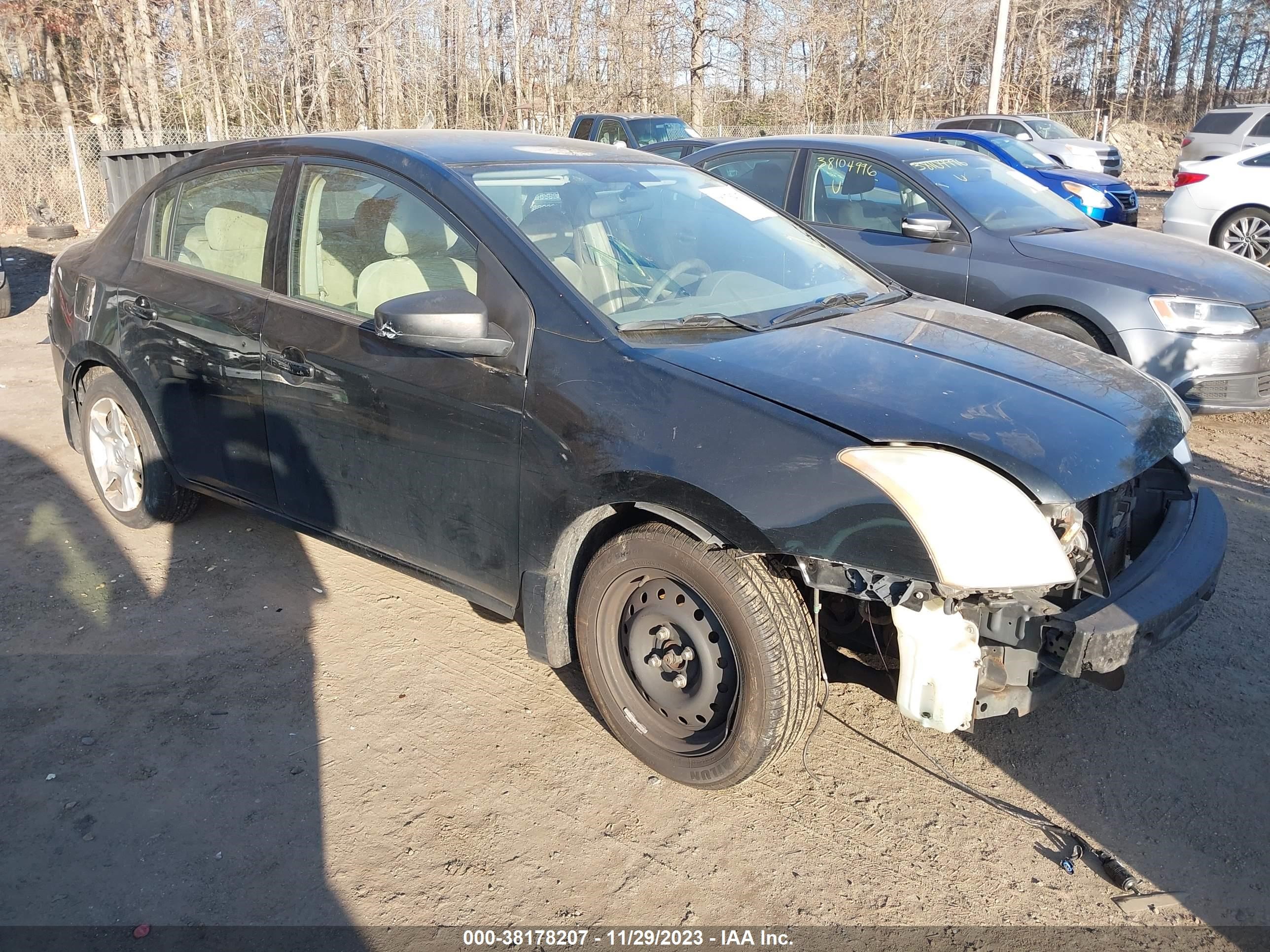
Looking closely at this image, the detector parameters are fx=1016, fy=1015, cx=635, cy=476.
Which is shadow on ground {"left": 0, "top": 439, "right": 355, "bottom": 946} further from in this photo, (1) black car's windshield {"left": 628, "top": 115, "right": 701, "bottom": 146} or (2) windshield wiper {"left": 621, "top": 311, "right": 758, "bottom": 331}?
(1) black car's windshield {"left": 628, "top": 115, "right": 701, "bottom": 146}

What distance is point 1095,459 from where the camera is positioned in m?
2.60

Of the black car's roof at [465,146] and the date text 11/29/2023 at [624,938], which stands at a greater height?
the black car's roof at [465,146]

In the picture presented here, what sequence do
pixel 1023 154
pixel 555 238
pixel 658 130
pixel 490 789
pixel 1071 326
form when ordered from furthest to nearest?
pixel 658 130, pixel 1023 154, pixel 1071 326, pixel 555 238, pixel 490 789

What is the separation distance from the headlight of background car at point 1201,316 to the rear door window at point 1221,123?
14.3 metres

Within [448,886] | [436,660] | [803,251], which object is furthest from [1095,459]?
[436,660]

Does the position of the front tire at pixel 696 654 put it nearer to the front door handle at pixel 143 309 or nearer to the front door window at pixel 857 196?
the front door handle at pixel 143 309

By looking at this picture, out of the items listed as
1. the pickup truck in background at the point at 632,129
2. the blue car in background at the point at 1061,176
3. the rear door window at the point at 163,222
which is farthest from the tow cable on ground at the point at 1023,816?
the pickup truck in background at the point at 632,129

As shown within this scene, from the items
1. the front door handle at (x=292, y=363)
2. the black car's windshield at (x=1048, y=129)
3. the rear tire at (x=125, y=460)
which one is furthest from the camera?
the black car's windshield at (x=1048, y=129)

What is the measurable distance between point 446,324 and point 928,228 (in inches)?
156

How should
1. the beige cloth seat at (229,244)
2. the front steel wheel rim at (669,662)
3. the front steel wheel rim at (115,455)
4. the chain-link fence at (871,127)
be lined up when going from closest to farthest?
the front steel wheel rim at (669,662) → the beige cloth seat at (229,244) → the front steel wheel rim at (115,455) → the chain-link fence at (871,127)

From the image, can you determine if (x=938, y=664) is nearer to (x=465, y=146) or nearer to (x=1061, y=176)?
(x=465, y=146)

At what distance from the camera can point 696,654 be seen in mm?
2891

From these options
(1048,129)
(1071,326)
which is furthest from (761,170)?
(1048,129)

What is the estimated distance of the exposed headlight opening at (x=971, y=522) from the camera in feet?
7.90
